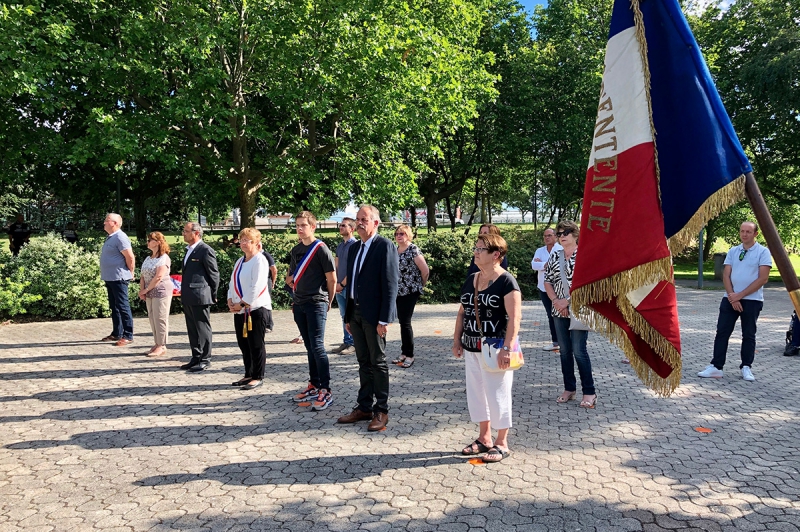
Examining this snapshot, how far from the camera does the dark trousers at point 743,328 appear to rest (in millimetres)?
7258

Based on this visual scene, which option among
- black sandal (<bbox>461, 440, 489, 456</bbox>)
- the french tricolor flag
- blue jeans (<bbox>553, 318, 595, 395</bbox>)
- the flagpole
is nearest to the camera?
the flagpole

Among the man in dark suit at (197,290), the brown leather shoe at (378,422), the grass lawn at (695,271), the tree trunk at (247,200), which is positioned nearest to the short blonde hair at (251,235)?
the man in dark suit at (197,290)

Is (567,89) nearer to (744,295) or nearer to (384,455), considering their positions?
(744,295)

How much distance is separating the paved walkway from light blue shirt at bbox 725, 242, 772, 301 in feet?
3.83

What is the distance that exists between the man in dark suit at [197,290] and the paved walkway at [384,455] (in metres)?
0.36

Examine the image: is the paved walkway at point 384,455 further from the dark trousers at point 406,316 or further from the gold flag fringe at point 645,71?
the gold flag fringe at point 645,71

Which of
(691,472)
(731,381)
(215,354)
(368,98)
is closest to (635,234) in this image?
(691,472)

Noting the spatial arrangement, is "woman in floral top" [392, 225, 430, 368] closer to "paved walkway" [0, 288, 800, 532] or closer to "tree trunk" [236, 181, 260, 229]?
"paved walkway" [0, 288, 800, 532]

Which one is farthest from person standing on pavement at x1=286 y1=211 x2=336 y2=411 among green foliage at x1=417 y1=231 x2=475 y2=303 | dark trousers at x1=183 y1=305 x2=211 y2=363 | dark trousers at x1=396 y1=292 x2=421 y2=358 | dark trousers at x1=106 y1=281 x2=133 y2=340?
green foliage at x1=417 y1=231 x2=475 y2=303

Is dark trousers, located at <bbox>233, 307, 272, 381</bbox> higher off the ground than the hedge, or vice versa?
the hedge

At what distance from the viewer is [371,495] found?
4.05 meters

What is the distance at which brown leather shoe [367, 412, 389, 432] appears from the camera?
5336mm

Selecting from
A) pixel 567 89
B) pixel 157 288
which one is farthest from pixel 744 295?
pixel 567 89

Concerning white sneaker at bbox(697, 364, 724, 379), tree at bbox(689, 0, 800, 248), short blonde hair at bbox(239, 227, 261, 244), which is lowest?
white sneaker at bbox(697, 364, 724, 379)
